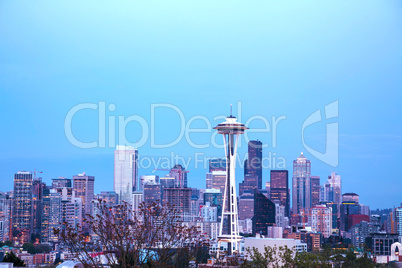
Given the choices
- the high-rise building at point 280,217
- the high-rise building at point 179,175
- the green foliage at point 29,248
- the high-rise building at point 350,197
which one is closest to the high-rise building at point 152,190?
the high-rise building at point 179,175

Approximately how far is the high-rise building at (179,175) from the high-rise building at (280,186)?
11.8m

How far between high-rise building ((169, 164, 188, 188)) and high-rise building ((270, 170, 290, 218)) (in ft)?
38.8

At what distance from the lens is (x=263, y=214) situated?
69.4 m

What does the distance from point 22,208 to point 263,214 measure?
27.1m

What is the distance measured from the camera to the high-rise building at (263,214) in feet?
221

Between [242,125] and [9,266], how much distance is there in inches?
1034

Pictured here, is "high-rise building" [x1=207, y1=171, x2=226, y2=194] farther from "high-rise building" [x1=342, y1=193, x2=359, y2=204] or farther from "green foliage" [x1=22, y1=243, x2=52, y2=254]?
"green foliage" [x1=22, y1=243, x2=52, y2=254]

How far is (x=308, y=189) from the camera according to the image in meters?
88.3

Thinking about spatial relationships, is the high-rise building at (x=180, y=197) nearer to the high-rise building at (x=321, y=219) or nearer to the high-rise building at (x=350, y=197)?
the high-rise building at (x=321, y=219)

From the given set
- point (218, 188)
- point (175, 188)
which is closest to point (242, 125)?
point (175, 188)

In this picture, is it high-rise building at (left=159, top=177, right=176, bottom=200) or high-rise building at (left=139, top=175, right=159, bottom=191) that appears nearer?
high-rise building at (left=159, top=177, right=176, bottom=200)

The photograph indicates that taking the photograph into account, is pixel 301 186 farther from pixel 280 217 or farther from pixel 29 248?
pixel 29 248

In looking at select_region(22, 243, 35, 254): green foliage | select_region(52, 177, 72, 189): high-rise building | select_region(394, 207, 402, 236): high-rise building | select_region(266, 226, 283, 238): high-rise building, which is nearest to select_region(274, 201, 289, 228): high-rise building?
select_region(266, 226, 283, 238): high-rise building

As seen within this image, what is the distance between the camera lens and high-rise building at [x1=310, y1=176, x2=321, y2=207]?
275 feet
